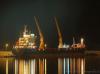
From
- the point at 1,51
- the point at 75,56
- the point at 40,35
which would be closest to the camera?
the point at 75,56

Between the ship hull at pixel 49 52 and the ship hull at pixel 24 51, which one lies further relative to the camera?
the ship hull at pixel 49 52

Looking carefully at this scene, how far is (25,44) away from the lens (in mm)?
39312

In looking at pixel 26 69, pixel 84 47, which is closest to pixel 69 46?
pixel 84 47

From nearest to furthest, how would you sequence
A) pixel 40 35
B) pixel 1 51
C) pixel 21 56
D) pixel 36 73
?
pixel 36 73 < pixel 21 56 < pixel 40 35 < pixel 1 51

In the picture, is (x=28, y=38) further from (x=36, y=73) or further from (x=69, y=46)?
(x=36, y=73)

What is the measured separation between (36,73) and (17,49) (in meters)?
14.0

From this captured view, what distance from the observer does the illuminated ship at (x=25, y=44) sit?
3625 cm

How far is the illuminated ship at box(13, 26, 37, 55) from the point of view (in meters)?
36.2

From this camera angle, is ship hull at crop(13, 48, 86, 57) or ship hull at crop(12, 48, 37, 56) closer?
ship hull at crop(12, 48, 37, 56)

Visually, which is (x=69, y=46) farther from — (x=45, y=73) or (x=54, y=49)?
(x=45, y=73)

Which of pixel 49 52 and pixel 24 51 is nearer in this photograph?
pixel 24 51

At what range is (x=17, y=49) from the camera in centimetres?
3706

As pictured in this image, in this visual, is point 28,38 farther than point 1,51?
No

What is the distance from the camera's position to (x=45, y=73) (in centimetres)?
2342
